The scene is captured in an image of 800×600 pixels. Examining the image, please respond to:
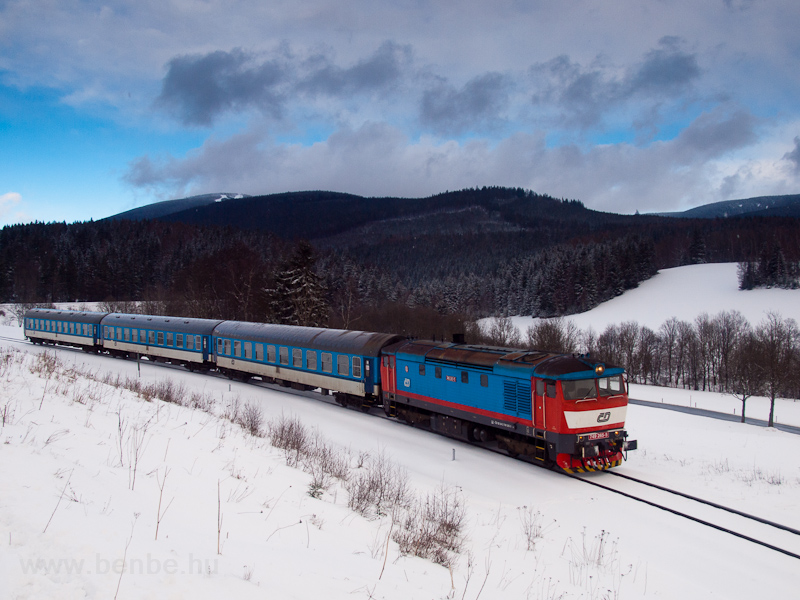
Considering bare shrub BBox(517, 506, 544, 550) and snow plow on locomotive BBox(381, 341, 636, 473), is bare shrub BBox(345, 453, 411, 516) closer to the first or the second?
bare shrub BBox(517, 506, 544, 550)

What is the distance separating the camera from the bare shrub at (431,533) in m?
8.05

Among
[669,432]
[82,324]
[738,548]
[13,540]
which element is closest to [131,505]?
[13,540]

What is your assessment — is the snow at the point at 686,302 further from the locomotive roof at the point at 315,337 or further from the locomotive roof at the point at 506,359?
the locomotive roof at the point at 506,359

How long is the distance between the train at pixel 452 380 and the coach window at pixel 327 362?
2.0 inches

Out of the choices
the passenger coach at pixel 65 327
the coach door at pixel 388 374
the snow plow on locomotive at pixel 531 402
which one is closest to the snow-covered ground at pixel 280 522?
the snow plow on locomotive at pixel 531 402

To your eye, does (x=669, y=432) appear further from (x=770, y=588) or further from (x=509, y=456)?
(x=770, y=588)

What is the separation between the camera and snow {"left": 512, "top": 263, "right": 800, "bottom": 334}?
84750 millimetres

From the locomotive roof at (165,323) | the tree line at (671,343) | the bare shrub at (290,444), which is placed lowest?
the tree line at (671,343)

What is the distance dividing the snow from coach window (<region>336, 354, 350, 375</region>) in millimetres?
67890

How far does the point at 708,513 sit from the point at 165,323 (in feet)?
115

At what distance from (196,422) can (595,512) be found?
10763mm

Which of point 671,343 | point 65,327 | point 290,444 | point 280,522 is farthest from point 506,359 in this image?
point 671,343

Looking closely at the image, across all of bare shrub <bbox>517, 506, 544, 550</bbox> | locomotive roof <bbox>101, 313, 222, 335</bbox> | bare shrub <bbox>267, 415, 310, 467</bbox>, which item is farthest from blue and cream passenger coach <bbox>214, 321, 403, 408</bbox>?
bare shrub <bbox>517, 506, 544, 550</bbox>

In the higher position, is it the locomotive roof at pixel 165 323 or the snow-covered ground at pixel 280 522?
the locomotive roof at pixel 165 323
